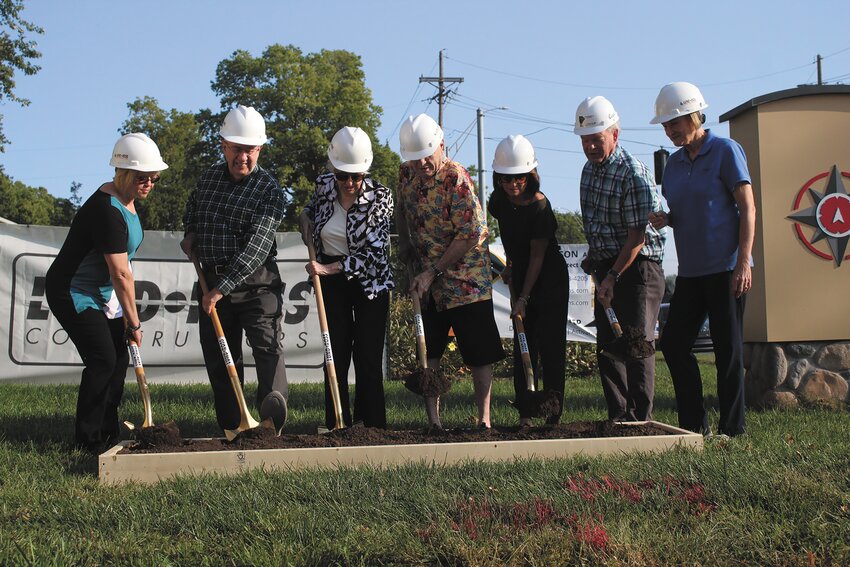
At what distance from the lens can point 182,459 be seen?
16.0 ft

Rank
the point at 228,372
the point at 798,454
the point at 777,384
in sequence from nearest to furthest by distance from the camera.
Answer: the point at 798,454, the point at 228,372, the point at 777,384

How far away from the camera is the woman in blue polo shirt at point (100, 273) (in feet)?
18.9

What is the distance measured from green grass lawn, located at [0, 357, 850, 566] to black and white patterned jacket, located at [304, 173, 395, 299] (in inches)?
66.2

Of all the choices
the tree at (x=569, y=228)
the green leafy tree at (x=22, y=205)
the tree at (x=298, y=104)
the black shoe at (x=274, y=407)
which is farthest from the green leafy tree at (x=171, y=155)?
the black shoe at (x=274, y=407)

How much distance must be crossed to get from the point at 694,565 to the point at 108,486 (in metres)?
2.99

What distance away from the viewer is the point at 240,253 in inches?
230

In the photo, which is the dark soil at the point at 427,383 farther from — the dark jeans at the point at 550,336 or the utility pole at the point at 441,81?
the utility pole at the point at 441,81

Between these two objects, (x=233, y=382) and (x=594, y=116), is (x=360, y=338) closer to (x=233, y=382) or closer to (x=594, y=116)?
(x=233, y=382)

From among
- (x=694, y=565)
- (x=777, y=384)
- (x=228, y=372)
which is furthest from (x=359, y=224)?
(x=777, y=384)

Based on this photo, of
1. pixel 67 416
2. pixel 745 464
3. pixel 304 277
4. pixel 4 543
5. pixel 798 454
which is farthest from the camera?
pixel 304 277

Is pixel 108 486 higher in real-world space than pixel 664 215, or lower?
lower

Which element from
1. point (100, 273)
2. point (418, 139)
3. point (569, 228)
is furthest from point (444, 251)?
point (569, 228)

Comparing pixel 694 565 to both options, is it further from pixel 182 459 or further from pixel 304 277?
pixel 304 277

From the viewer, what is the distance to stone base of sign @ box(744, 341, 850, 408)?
26.3ft
